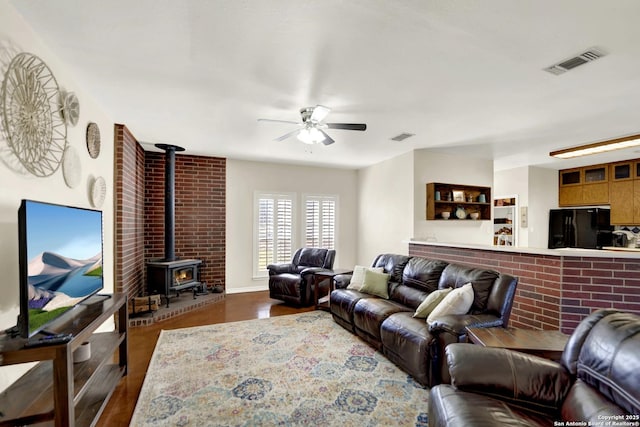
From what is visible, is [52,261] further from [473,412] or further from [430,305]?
[430,305]

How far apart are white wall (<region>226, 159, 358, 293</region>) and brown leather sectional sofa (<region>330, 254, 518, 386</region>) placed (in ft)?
8.77

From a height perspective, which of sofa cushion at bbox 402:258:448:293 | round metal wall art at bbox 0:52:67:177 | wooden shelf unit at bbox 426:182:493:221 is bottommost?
sofa cushion at bbox 402:258:448:293

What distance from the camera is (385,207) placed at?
235 inches

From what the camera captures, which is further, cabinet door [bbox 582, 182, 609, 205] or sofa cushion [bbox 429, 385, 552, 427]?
cabinet door [bbox 582, 182, 609, 205]

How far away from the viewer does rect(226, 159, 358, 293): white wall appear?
5984 mm

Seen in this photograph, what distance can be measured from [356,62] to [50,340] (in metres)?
2.55

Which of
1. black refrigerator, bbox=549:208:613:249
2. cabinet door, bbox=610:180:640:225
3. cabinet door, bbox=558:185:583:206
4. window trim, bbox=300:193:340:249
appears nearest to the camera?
cabinet door, bbox=610:180:640:225

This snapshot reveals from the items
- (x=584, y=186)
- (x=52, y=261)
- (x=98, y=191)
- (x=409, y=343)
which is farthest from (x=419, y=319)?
(x=584, y=186)

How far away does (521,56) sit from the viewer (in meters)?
2.23

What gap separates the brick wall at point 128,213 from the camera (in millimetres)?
3811

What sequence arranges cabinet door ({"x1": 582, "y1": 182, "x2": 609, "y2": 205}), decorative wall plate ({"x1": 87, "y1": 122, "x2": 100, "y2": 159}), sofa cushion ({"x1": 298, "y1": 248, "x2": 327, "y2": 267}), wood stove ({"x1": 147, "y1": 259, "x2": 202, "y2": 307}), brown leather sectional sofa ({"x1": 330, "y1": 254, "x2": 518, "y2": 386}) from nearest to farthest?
1. brown leather sectional sofa ({"x1": 330, "y1": 254, "x2": 518, "y2": 386})
2. decorative wall plate ({"x1": 87, "y1": 122, "x2": 100, "y2": 159})
3. wood stove ({"x1": 147, "y1": 259, "x2": 202, "y2": 307})
4. sofa cushion ({"x1": 298, "y1": 248, "x2": 327, "y2": 267})
5. cabinet door ({"x1": 582, "y1": 182, "x2": 609, "y2": 205})

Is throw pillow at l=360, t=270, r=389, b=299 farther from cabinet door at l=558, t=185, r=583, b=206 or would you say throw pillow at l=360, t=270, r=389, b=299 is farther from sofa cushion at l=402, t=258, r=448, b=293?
cabinet door at l=558, t=185, r=583, b=206

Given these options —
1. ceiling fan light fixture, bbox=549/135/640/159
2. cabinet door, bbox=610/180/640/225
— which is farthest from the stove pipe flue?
cabinet door, bbox=610/180/640/225

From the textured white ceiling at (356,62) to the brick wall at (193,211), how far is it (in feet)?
4.86
